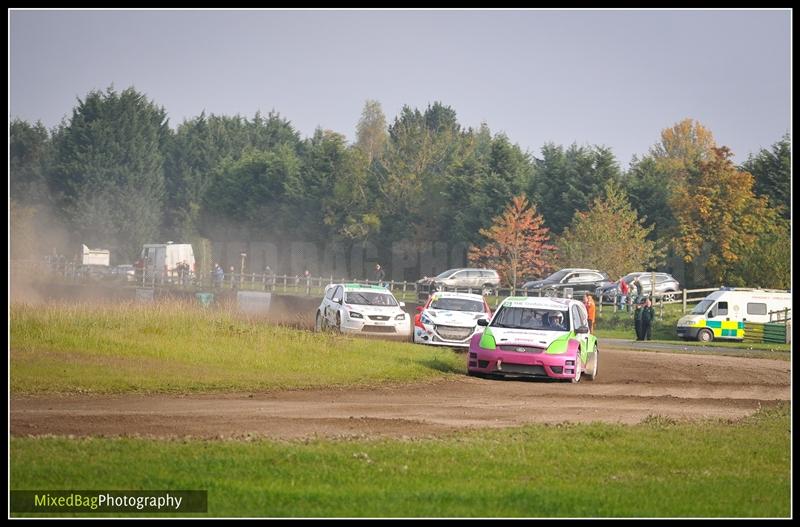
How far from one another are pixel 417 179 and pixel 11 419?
86480mm

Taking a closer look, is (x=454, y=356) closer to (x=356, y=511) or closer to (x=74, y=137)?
(x=356, y=511)

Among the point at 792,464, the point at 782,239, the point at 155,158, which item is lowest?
the point at 792,464

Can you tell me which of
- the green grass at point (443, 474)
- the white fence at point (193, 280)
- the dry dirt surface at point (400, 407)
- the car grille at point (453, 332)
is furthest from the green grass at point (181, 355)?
the white fence at point (193, 280)

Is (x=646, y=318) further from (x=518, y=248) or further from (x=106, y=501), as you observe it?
(x=106, y=501)

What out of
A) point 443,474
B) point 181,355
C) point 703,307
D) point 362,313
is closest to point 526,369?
point 181,355

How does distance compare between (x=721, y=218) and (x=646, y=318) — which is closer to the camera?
(x=646, y=318)

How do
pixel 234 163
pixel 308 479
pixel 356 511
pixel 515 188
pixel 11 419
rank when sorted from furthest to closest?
pixel 234 163 < pixel 515 188 < pixel 11 419 < pixel 308 479 < pixel 356 511

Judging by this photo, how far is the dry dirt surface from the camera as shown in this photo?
14.3 meters

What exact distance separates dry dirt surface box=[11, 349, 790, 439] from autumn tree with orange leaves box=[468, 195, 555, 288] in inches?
1919

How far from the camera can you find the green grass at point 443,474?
33.6ft

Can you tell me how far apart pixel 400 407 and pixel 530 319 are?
7641mm

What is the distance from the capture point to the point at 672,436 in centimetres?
1512

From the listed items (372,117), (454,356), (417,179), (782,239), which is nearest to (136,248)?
(417,179)

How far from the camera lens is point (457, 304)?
1296 inches
